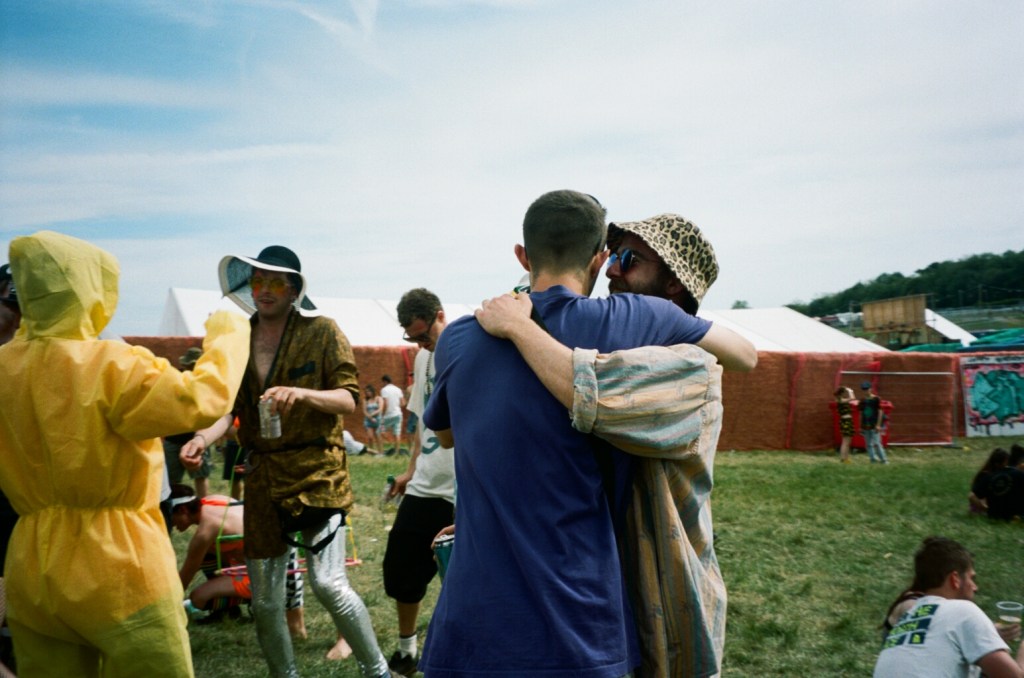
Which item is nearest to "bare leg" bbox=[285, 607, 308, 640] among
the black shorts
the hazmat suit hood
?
the black shorts

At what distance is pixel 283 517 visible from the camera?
141 inches

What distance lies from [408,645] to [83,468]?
2.65 meters

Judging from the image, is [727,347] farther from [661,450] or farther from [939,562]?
[939,562]

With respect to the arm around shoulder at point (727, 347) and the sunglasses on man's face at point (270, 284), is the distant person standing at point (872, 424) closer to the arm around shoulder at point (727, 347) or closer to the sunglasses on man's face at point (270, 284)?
the sunglasses on man's face at point (270, 284)

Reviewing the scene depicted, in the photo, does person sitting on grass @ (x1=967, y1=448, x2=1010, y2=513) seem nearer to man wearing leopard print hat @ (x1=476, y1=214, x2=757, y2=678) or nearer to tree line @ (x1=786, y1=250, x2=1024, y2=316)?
man wearing leopard print hat @ (x1=476, y1=214, x2=757, y2=678)

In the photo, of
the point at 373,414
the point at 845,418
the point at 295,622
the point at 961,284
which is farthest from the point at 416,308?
the point at 961,284

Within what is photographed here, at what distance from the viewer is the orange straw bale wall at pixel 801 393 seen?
1809 centimetres


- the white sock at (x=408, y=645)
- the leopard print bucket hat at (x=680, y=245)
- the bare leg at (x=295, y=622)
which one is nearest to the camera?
the leopard print bucket hat at (x=680, y=245)

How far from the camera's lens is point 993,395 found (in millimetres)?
21281

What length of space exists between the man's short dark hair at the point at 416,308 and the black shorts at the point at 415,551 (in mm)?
1042

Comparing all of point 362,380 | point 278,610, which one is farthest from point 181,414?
point 362,380

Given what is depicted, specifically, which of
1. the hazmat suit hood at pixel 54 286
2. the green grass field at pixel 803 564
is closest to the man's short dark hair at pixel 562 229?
the hazmat suit hood at pixel 54 286

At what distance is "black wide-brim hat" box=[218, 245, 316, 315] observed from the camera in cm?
362

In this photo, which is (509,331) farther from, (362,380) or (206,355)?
(362,380)
